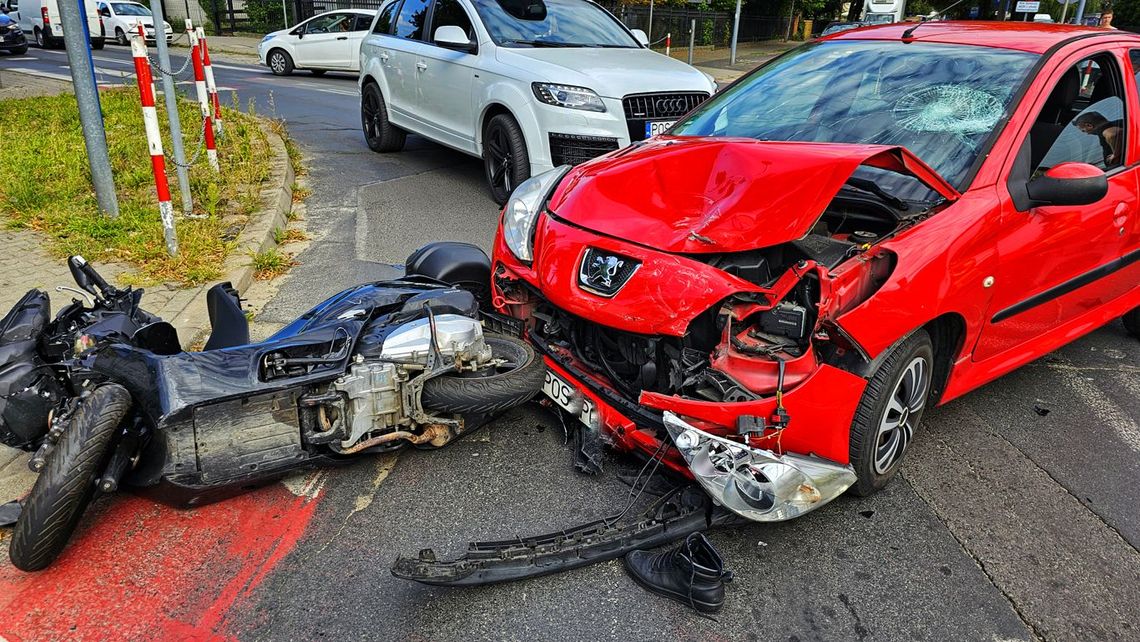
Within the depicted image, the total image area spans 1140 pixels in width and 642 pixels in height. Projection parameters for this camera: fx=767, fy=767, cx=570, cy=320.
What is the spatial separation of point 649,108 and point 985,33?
3.12 meters

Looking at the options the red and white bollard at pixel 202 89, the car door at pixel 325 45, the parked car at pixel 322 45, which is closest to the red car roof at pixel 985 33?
the red and white bollard at pixel 202 89

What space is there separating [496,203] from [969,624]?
5.68 metres

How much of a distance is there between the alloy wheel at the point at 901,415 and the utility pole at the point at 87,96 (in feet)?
19.1

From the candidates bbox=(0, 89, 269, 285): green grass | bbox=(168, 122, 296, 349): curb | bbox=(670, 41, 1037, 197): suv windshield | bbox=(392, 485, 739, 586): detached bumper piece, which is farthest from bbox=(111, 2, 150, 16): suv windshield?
bbox=(392, 485, 739, 586): detached bumper piece

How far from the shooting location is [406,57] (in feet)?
27.3

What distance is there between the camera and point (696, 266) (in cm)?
279

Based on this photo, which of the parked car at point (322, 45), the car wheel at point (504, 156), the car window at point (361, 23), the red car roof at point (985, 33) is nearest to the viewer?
the red car roof at point (985, 33)

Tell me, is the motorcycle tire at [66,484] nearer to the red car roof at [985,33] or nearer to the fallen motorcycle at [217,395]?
the fallen motorcycle at [217,395]

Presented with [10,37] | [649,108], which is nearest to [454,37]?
[649,108]

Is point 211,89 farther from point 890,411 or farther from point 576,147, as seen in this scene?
point 890,411

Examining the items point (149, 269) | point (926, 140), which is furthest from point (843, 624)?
point (149, 269)

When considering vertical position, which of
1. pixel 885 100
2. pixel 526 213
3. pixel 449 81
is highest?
pixel 885 100

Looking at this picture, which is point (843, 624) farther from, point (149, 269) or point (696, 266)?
point (149, 269)

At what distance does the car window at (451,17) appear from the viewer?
7.48m
